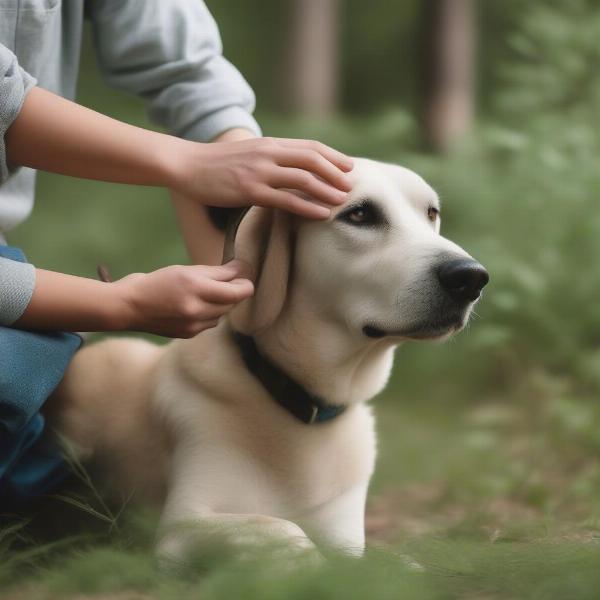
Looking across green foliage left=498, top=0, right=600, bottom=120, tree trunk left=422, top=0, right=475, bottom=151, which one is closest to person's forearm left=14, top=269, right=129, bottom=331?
green foliage left=498, top=0, right=600, bottom=120

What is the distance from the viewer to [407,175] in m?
2.38

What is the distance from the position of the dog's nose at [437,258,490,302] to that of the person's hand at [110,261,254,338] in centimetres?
44

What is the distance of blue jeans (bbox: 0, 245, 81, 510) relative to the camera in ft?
6.81

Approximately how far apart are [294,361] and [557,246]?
251 cm

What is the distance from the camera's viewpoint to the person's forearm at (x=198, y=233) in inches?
95.9

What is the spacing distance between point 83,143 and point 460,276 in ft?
3.01

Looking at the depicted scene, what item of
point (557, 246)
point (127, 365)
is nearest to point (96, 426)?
point (127, 365)

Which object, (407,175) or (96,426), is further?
(96,426)

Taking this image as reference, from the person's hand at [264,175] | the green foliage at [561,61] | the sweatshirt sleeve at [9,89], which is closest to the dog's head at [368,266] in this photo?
the person's hand at [264,175]

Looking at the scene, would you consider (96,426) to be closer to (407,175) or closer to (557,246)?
(407,175)

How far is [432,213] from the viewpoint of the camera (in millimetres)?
2439

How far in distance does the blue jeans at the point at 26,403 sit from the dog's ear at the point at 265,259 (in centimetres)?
46

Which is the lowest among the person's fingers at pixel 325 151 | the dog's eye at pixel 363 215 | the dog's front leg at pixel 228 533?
the dog's front leg at pixel 228 533

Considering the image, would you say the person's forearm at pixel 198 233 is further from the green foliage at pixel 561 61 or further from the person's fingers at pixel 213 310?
the green foliage at pixel 561 61
